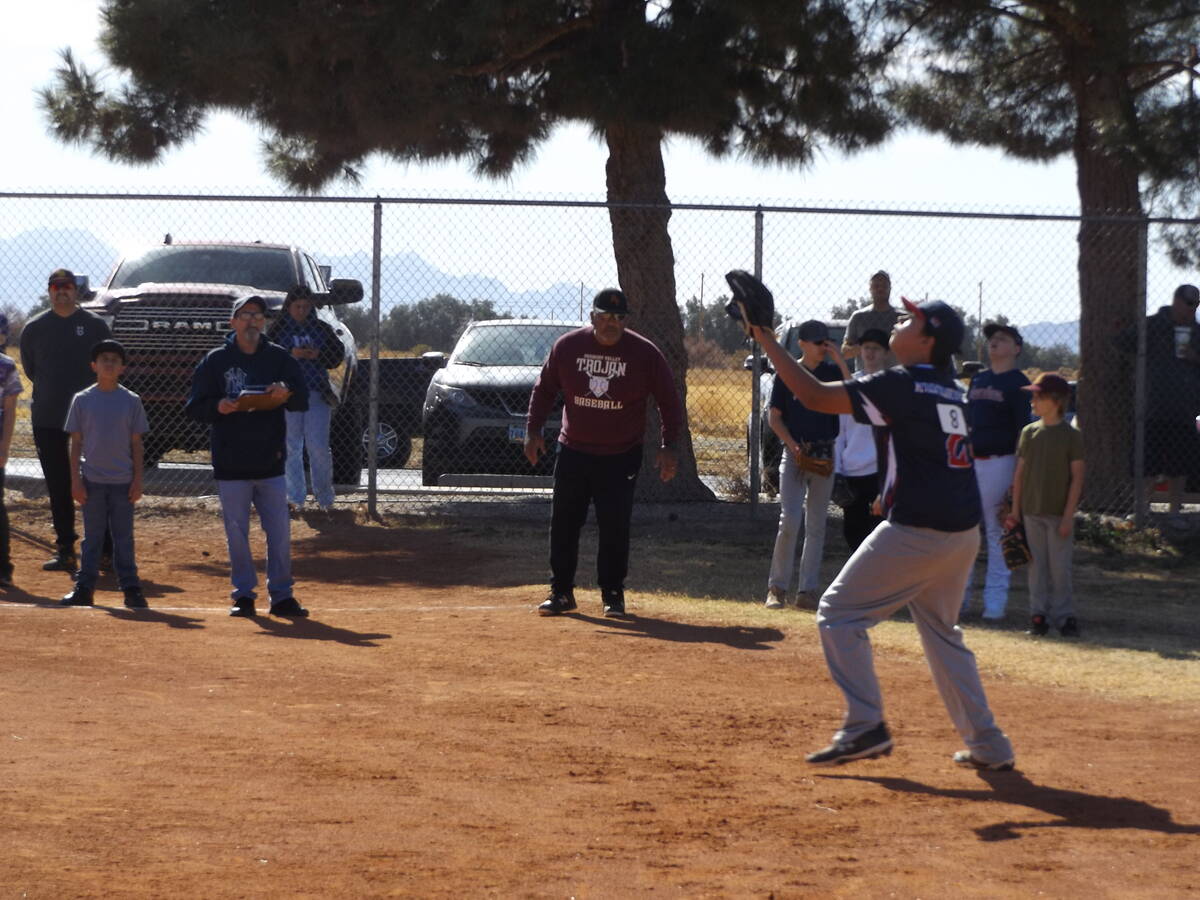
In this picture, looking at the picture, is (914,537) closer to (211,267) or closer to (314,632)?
(314,632)

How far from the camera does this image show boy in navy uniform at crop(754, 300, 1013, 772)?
19.2ft

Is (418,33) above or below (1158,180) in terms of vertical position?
above

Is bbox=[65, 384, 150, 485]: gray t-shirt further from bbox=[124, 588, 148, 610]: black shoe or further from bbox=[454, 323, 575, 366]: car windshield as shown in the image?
bbox=[454, 323, 575, 366]: car windshield

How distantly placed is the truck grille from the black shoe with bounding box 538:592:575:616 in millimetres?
5561

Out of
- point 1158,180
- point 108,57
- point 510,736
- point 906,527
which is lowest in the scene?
point 510,736

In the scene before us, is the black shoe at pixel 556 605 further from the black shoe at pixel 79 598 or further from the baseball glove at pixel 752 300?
the baseball glove at pixel 752 300

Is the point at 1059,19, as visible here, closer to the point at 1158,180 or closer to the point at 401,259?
the point at 1158,180

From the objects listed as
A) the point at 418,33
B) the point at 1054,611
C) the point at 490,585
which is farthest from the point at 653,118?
the point at 1054,611

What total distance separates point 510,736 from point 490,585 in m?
4.65

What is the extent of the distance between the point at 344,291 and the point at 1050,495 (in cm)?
683

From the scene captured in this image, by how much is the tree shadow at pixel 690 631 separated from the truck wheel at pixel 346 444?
5.69 metres

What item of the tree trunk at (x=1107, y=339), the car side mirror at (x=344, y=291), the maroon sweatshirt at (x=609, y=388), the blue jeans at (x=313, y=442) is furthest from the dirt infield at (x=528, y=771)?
the tree trunk at (x=1107, y=339)

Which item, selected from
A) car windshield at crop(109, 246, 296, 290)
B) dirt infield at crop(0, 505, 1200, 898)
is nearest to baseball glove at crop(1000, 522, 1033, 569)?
dirt infield at crop(0, 505, 1200, 898)

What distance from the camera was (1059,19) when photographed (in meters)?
14.1
